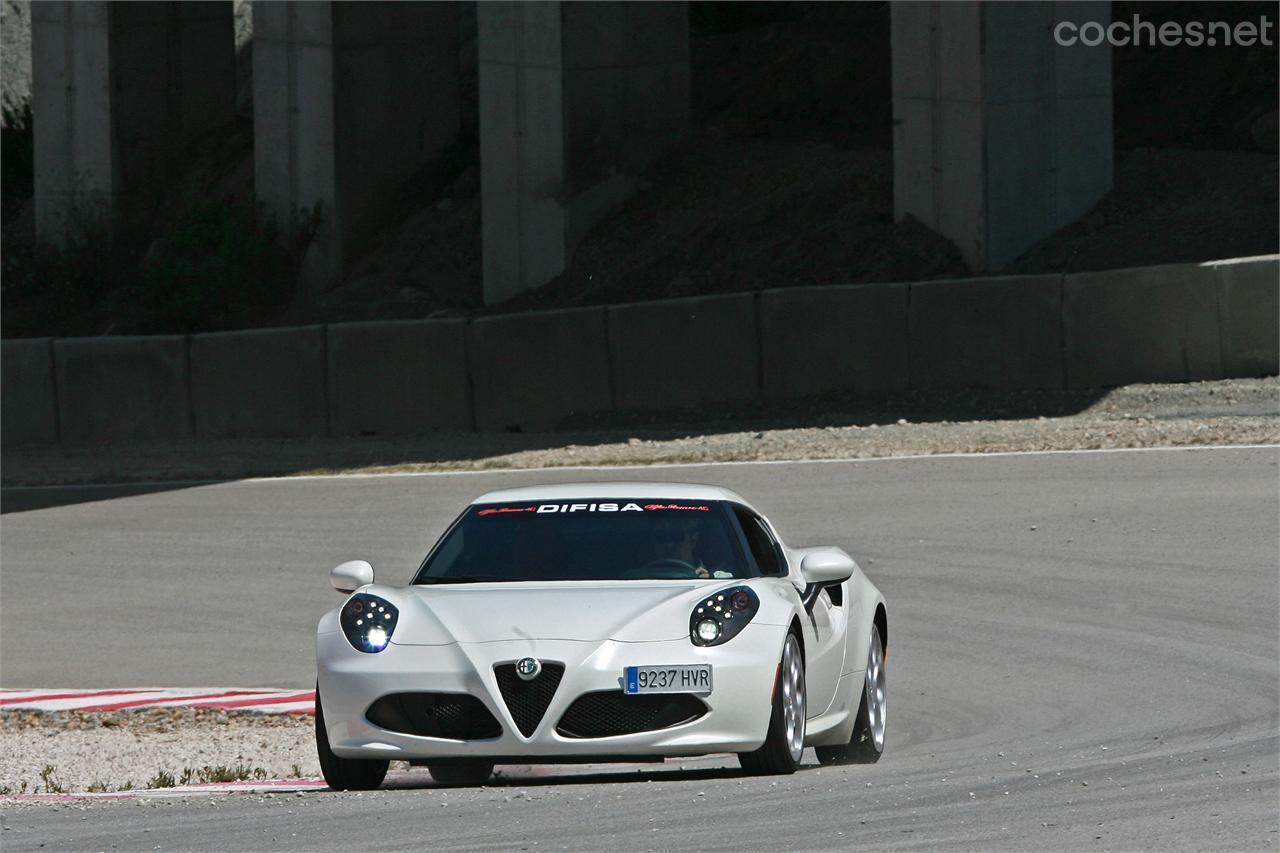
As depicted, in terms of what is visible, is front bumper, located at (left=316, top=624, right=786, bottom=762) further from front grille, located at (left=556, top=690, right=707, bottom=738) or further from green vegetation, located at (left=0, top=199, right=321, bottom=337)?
green vegetation, located at (left=0, top=199, right=321, bottom=337)

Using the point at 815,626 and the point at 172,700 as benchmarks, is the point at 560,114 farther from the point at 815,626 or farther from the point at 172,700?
the point at 815,626

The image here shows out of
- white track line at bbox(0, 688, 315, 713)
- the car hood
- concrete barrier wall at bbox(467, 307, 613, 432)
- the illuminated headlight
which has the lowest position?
white track line at bbox(0, 688, 315, 713)

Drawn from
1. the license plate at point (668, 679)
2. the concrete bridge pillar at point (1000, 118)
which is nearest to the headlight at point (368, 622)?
the license plate at point (668, 679)

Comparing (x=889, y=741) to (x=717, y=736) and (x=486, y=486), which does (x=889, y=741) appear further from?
(x=486, y=486)

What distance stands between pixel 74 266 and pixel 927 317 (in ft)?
56.3

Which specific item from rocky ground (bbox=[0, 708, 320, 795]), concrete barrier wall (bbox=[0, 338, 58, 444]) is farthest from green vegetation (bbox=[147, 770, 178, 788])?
concrete barrier wall (bbox=[0, 338, 58, 444])

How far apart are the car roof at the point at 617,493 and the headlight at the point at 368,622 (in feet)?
3.40

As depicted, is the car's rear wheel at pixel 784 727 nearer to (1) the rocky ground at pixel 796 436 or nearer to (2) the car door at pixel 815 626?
(2) the car door at pixel 815 626

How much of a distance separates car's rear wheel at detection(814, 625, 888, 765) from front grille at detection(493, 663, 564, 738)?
6.26 feet

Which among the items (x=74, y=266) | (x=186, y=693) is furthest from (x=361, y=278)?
(x=186, y=693)

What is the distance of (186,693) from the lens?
1216 cm

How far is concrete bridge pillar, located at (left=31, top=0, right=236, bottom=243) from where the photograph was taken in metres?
34.4

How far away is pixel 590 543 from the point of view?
8492 mm

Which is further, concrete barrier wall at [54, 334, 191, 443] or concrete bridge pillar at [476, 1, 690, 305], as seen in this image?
concrete bridge pillar at [476, 1, 690, 305]
